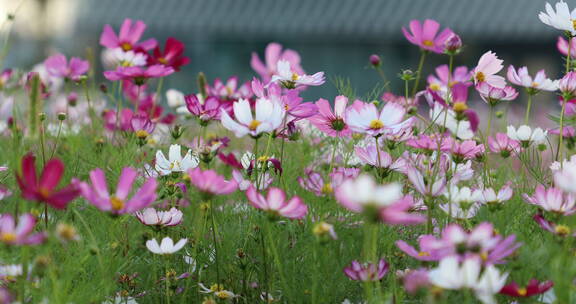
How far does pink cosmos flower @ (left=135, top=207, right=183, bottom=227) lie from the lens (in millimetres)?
860

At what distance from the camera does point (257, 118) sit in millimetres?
800

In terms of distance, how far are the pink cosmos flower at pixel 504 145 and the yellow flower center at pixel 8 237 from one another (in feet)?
A: 2.39

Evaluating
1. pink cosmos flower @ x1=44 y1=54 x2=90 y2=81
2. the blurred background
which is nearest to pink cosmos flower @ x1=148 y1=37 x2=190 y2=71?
pink cosmos flower @ x1=44 y1=54 x2=90 y2=81

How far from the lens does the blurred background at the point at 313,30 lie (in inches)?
635

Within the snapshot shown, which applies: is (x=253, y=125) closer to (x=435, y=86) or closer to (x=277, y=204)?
(x=277, y=204)

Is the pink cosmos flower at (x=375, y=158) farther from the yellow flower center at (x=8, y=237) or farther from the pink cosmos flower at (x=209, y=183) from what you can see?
the yellow flower center at (x=8, y=237)

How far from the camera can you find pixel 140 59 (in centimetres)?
122

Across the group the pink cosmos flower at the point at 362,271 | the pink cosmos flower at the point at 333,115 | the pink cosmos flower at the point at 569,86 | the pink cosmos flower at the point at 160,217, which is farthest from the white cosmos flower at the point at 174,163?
the pink cosmos flower at the point at 569,86

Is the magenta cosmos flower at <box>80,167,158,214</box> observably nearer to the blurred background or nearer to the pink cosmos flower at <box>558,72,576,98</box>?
the pink cosmos flower at <box>558,72,576,98</box>

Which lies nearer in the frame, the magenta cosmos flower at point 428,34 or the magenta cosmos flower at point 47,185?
the magenta cosmos flower at point 47,185

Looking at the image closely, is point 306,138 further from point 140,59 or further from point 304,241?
point 304,241

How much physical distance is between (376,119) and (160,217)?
286mm

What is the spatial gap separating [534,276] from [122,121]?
2.95 feet

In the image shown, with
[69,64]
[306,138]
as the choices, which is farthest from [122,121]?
[306,138]
